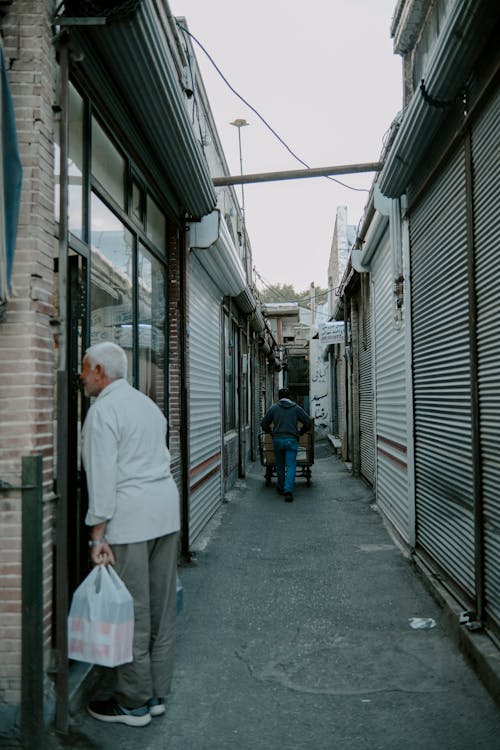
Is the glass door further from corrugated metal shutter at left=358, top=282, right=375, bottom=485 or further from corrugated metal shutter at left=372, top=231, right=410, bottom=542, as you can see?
corrugated metal shutter at left=358, top=282, right=375, bottom=485

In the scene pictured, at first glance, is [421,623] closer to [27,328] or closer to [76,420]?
[76,420]

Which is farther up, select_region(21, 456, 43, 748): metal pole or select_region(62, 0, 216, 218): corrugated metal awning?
select_region(62, 0, 216, 218): corrugated metal awning

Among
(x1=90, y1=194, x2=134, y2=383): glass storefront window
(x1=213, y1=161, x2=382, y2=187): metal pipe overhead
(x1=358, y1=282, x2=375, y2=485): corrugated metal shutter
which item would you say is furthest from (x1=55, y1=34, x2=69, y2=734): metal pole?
(x1=358, y1=282, x2=375, y2=485): corrugated metal shutter

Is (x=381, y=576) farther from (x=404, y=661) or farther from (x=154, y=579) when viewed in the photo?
(x=154, y=579)

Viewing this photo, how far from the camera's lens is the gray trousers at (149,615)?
351cm

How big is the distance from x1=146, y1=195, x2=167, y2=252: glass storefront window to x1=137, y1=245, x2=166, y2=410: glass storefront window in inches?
8.6

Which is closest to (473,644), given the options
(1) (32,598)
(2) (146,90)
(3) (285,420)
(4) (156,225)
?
(1) (32,598)

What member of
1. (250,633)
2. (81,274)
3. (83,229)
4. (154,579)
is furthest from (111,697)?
(83,229)

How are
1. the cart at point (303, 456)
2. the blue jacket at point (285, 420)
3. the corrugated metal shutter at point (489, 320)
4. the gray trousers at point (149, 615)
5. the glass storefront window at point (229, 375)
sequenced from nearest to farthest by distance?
the gray trousers at point (149, 615) → the corrugated metal shutter at point (489, 320) → the blue jacket at point (285, 420) → the glass storefront window at point (229, 375) → the cart at point (303, 456)

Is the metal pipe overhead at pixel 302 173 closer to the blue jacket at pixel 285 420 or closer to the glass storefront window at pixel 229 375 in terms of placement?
the glass storefront window at pixel 229 375

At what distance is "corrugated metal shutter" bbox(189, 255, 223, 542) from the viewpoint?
27.3 feet

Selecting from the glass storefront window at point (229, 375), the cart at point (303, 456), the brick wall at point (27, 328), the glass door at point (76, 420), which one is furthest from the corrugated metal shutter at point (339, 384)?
the brick wall at point (27, 328)

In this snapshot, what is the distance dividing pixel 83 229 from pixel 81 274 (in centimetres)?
39

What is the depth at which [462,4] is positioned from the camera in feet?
12.7
